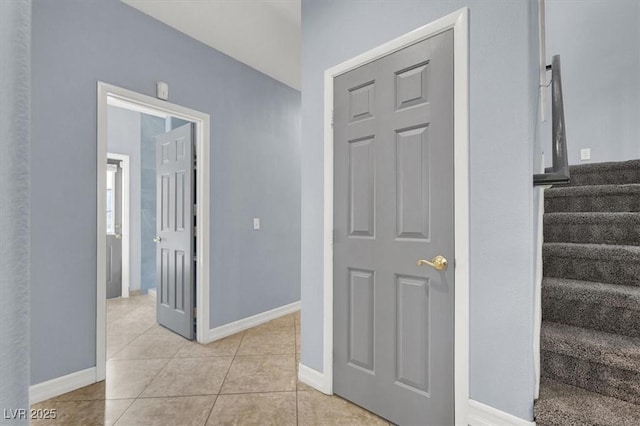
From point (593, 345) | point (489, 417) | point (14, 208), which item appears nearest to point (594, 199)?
point (593, 345)

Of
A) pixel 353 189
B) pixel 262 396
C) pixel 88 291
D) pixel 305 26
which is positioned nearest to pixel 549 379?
pixel 353 189

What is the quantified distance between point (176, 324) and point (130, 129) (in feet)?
10.8

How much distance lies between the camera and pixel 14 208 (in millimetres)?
280

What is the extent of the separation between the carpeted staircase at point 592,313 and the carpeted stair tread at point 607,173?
44cm

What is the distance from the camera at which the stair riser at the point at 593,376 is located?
143 centimetres

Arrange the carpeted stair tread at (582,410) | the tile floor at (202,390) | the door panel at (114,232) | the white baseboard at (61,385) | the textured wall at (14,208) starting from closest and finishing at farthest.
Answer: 1. the textured wall at (14,208)
2. the carpeted stair tread at (582,410)
3. the tile floor at (202,390)
4. the white baseboard at (61,385)
5. the door panel at (114,232)

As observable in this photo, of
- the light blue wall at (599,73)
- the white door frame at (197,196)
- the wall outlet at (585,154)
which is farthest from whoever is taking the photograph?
the wall outlet at (585,154)

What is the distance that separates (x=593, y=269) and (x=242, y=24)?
10.5ft

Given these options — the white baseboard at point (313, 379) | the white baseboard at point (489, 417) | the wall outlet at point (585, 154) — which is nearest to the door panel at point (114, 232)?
the white baseboard at point (313, 379)

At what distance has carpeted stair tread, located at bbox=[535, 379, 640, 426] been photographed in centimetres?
134

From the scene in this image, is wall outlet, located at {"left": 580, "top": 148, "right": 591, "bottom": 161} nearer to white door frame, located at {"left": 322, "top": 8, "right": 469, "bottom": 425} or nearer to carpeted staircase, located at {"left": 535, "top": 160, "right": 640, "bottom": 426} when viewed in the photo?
carpeted staircase, located at {"left": 535, "top": 160, "right": 640, "bottom": 426}

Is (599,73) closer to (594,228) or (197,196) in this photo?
(594,228)

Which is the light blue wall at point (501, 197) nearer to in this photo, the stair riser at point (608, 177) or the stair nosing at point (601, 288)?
the stair nosing at point (601, 288)

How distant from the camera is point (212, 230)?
313 centimetres
